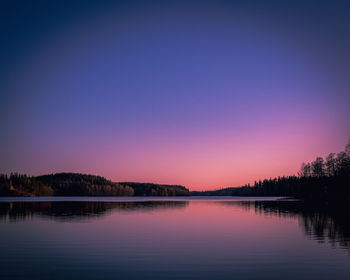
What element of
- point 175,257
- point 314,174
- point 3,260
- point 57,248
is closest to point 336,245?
point 175,257

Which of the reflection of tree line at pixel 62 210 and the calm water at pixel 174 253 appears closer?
the calm water at pixel 174 253

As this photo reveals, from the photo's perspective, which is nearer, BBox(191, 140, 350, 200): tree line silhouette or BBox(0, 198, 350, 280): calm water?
BBox(0, 198, 350, 280): calm water

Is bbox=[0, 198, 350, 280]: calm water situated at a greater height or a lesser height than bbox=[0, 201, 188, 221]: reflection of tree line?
greater

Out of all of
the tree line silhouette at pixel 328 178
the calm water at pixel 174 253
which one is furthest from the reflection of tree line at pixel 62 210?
the tree line silhouette at pixel 328 178

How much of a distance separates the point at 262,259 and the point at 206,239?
9839 millimetres

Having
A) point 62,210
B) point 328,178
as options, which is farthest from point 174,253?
point 328,178

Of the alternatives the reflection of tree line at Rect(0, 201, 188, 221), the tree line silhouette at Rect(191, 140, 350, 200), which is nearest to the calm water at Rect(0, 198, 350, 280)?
the reflection of tree line at Rect(0, 201, 188, 221)

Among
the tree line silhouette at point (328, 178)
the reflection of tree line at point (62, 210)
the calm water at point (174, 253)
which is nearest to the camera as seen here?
the calm water at point (174, 253)

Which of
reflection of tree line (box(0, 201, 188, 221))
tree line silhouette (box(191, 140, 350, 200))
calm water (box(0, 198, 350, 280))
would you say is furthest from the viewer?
tree line silhouette (box(191, 140, 350, 200))

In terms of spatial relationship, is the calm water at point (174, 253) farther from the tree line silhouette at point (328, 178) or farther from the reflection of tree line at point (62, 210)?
the tree line silhouette at point (328, 178)

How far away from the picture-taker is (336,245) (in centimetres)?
2811

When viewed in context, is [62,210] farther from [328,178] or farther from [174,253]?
[328,178]

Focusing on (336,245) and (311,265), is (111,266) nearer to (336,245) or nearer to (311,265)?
(311,265)

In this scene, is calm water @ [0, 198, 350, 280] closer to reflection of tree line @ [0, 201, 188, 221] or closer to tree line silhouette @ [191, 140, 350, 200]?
reflection of tree line @ [0, 201, 188, 221]
